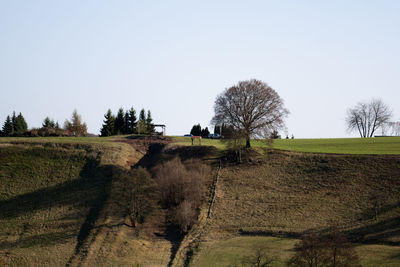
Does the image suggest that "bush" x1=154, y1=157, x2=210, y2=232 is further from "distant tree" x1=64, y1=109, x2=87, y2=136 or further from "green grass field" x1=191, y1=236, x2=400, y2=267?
"distant tree" x1=64, y1=109, x2=87, y2=136

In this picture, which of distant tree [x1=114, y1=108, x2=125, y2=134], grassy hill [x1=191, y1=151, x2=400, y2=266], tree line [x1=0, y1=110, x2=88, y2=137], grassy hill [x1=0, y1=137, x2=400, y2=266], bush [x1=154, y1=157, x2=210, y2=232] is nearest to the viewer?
grassy hill [x1=191, y1=151, x2=400, y2=266]

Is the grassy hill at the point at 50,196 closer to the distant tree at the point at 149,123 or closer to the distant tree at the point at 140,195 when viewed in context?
the distant tree at the point at 140,195

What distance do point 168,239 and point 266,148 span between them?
29.3 meters

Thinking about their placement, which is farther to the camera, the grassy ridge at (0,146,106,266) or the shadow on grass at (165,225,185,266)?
the grassy ridge at (0,146,106,266)

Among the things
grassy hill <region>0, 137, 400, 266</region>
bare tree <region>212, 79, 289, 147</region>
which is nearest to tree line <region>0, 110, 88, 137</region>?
grassy hill <region>0, 137, 400, 266</region>

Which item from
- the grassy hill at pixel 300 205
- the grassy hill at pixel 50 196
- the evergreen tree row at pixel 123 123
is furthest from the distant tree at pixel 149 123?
the grassy hill at pixel 300 205

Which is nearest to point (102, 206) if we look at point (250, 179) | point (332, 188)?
point (250, 179)

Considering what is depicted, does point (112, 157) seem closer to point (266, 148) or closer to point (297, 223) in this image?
point (266, 148)

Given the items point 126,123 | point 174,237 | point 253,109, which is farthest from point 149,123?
point 174,237

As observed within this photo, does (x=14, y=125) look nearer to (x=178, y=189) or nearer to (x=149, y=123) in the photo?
(x=149, y=123)

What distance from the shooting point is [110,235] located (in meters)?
45.5

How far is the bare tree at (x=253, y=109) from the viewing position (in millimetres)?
63938

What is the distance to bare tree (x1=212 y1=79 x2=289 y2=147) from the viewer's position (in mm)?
63938

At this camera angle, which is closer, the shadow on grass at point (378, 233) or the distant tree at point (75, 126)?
the shadow on grass at point (378, 233)
